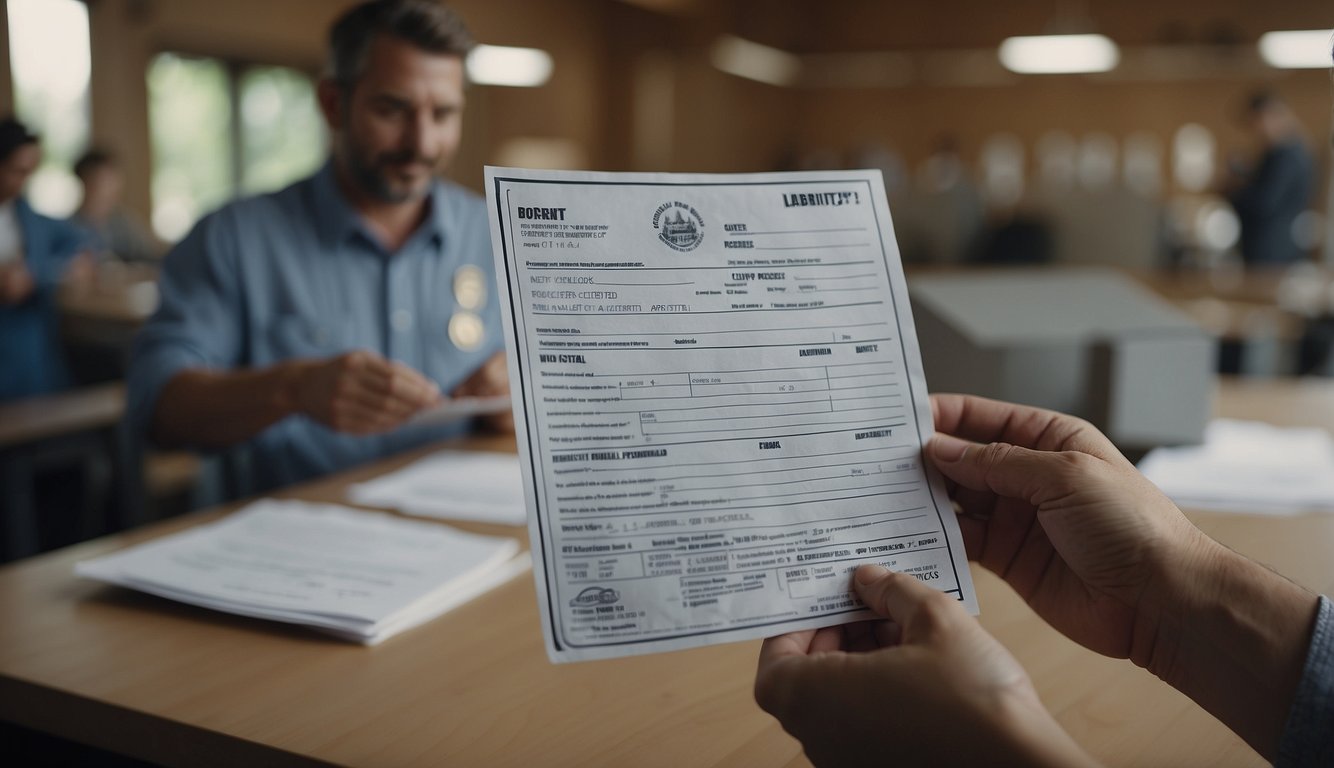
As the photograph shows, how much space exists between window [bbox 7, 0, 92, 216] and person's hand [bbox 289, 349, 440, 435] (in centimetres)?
546

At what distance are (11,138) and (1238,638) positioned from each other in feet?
13.5

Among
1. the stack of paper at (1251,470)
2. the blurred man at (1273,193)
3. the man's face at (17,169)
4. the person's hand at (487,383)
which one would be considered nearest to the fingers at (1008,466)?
the stack of paper at (1251,470)

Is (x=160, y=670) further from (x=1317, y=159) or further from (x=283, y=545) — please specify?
(x=1317, y=159)

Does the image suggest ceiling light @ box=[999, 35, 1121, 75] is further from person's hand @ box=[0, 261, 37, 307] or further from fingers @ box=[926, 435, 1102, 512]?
fingers @ box=[926, 435, 1102, 512]

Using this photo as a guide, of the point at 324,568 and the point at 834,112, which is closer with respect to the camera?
the point at 324,568

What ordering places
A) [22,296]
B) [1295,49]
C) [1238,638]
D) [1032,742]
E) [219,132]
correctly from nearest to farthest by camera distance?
[1032,742] < [1238,638] < [22,296] < [219,132] < [1295,49]

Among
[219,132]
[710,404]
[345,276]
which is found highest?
[219,132]

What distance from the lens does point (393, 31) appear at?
1.74 m

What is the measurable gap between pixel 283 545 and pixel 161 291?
2.79 feet

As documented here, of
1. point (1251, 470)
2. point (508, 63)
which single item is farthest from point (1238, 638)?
point (508, 63)

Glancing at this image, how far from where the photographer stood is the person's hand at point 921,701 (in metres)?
0.61

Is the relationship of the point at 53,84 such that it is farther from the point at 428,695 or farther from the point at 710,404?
the point at 710,404

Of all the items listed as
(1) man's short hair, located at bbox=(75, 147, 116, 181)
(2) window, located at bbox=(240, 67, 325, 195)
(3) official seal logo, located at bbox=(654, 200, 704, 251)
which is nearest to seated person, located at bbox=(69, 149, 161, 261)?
(1) man's short hair, located at bbox=(75, 147, 116, 181)

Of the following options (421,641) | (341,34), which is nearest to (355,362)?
(421,641)
